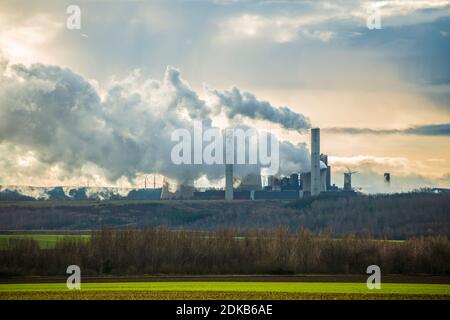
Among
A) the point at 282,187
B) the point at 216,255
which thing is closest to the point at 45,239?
the point at 216,255

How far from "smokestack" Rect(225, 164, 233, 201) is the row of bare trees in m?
60.7

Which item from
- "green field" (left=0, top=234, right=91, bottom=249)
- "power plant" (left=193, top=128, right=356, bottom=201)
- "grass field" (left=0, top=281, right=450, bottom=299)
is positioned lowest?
"grass field" (left=0, top=281, right=450, bottom=299)

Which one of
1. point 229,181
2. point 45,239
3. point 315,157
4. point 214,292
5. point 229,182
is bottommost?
point 214,292

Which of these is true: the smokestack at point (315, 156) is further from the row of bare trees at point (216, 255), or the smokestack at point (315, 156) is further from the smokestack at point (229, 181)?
the row of bare trees at point (216, 255)

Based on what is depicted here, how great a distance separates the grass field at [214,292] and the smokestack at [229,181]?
85317 mm

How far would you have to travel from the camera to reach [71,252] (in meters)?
67.9

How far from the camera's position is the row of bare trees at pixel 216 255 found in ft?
215

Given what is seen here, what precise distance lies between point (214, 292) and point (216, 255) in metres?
27.7

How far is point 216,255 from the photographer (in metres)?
69.4

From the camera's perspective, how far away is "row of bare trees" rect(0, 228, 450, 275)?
65.6 metres

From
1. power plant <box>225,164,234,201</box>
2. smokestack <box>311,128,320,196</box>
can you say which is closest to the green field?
power plant <box>225,164,234,201</box>

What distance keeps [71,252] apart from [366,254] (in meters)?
26.9

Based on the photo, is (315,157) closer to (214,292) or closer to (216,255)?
(216,255)

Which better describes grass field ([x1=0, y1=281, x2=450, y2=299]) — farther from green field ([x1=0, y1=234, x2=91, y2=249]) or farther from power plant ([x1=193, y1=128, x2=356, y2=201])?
power plant ([x1=193, y1=128, x2=356, y2=201])
